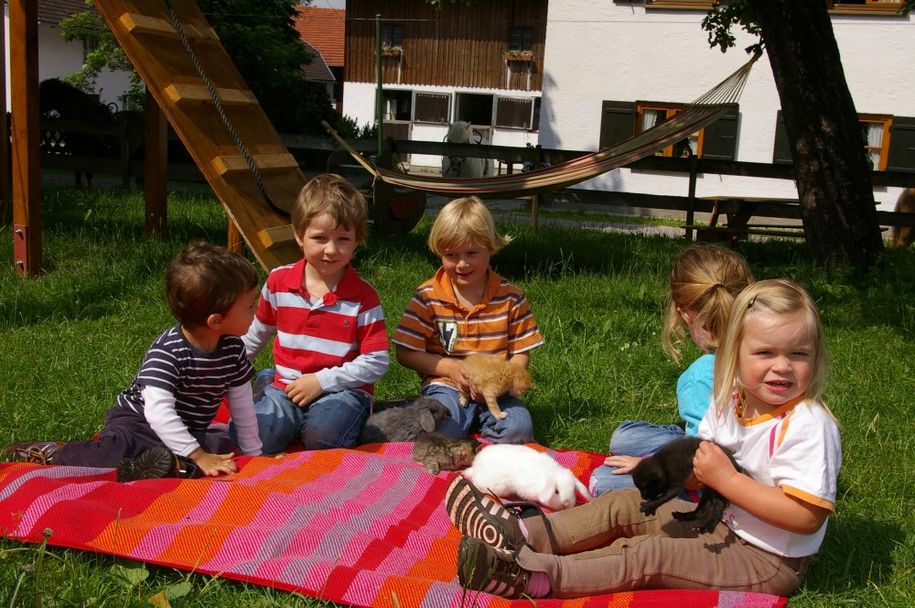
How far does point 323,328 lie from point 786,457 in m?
2.09

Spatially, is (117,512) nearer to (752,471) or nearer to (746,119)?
(752,471)

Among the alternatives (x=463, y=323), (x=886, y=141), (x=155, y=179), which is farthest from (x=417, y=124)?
(x=463, y=323)

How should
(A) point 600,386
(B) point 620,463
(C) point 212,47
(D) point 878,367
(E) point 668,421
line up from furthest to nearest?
(C) point 212,47 → (D) point 878,367 → (A) point 600,386 → (E) point 668,421 → (B) point 620,463

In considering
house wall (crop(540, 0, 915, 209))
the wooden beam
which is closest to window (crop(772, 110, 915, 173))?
house wall (crop(540, 0, 915, 209))

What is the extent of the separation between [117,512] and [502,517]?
1.22 metres

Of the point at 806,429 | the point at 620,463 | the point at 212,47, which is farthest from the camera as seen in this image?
the point at 212,47

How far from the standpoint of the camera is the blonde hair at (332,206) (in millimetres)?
3945

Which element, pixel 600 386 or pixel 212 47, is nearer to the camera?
pixel 600 386

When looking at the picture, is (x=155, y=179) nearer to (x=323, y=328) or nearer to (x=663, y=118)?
(x=323, y=328)

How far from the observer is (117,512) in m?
2.94

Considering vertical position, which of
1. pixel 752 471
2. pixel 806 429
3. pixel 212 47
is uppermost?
pixel 212 47

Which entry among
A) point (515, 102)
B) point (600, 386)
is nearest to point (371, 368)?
point (600, 386)

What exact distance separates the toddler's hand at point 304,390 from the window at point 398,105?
28371 millimetres

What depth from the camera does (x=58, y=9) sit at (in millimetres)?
31172
